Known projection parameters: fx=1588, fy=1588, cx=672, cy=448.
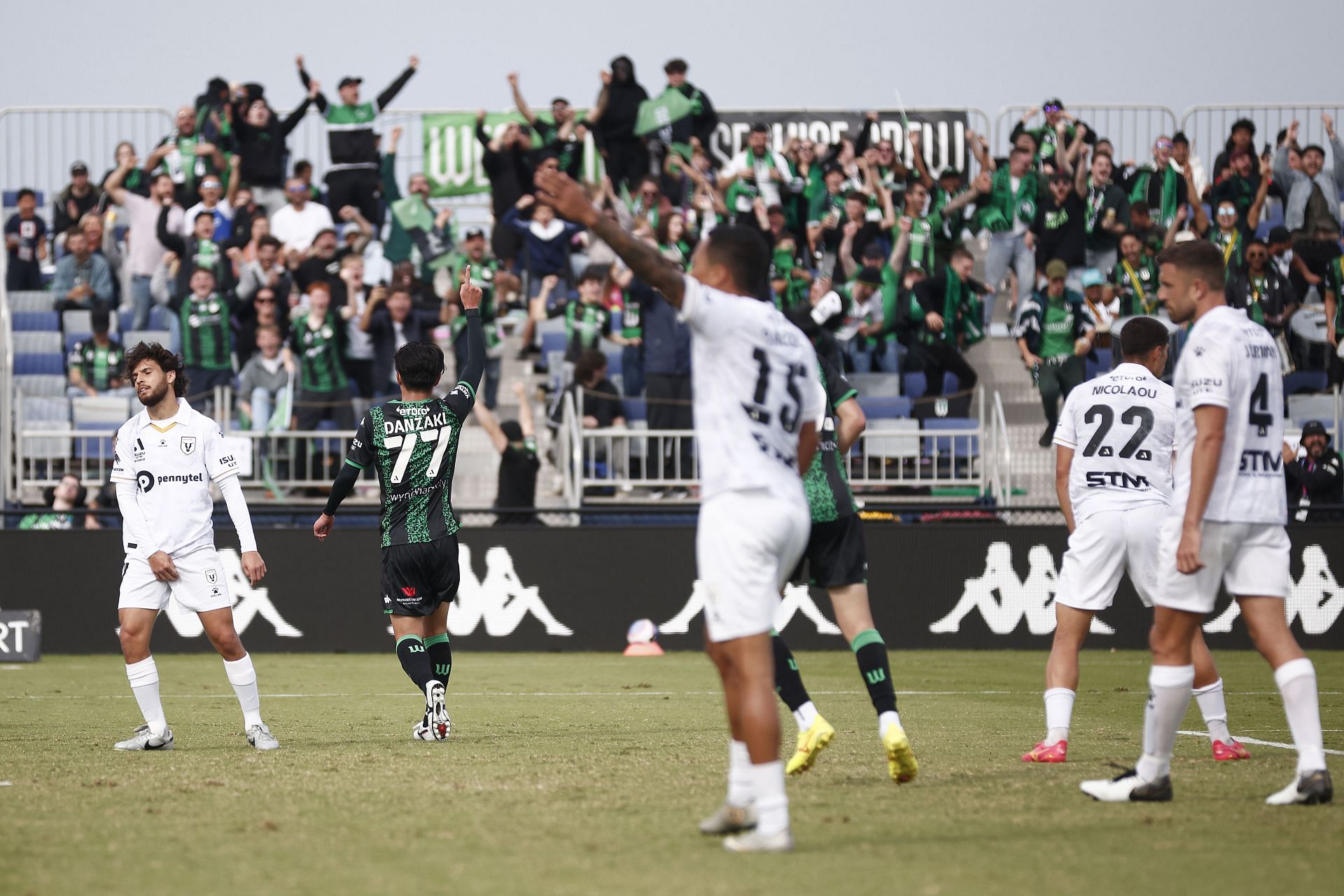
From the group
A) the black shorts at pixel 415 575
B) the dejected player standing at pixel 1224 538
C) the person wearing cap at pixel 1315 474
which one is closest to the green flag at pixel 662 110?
the person wearing cap at pixel 1315 474

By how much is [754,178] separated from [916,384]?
13.0ft

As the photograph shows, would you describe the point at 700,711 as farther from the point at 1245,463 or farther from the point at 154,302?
the point at 154,302

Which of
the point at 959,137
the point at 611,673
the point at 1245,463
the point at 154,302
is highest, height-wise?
the point at 959,137

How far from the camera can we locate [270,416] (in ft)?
61.7

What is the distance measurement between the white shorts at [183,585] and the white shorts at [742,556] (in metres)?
4.37

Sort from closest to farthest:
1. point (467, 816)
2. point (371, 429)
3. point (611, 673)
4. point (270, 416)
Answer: point (467, 816), point (371, 429), point (611, 673), point (270, 416)

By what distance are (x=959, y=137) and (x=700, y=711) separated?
16730 millimetres

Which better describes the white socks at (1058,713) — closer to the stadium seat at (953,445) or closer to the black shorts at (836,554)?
the black shorts at (836,554)

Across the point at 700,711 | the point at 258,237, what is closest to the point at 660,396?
the point at 258,237

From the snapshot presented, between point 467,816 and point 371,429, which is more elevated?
point 371,429

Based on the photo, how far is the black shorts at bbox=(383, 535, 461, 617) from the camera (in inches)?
373

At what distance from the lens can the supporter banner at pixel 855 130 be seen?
83.6ft

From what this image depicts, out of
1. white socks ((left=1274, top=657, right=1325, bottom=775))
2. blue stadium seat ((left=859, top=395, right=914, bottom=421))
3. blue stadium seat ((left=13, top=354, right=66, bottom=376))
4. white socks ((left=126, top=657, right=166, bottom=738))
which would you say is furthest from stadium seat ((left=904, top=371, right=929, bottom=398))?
white socks ((left=1274, top=657, right=1325, bottom=775))

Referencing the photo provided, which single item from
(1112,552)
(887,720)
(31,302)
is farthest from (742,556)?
(31,302)
